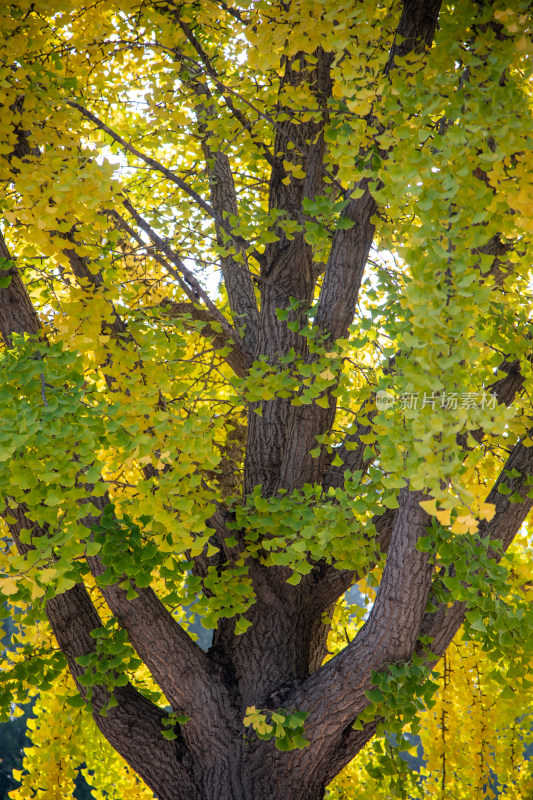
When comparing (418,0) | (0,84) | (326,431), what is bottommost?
(326,431)

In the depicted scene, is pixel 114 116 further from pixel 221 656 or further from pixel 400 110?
pixel 221 656

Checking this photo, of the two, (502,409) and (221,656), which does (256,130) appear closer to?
(502,409)

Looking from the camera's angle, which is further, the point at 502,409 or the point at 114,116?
the point at 114,116

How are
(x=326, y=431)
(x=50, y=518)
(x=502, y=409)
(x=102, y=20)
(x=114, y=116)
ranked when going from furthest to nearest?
(x=114, y=116)
(x=102, y=20)
(x=326, y=431)
(x=50, y=518)
(x=502, y=409)

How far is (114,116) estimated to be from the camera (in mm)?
4621

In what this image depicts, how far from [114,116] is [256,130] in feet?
5.65

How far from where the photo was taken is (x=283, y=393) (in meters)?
2.85

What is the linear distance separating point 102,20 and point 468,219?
2.72 m

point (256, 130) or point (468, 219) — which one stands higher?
point (256, 130)

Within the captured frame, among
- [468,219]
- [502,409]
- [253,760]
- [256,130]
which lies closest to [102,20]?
[256,130]

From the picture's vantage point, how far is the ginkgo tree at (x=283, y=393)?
1782mm

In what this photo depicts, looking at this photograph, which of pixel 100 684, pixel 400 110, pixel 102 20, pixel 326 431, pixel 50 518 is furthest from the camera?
pixel 102 20

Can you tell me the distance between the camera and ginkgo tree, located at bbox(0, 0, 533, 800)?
1782 mm

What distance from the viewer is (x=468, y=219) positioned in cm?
162
